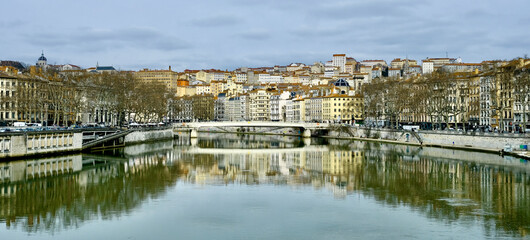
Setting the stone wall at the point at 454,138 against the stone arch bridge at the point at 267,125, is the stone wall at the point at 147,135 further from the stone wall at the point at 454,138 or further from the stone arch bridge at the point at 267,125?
the stone wall at the point at 454,138

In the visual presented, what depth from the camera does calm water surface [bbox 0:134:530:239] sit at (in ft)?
77.4

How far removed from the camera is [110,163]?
4778cm

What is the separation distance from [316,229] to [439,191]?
472 inches

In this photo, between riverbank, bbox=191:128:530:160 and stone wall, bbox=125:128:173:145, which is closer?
riverbank, bbox=191:128:530:160

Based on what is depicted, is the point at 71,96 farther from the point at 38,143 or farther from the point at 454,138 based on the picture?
the point at 454,138

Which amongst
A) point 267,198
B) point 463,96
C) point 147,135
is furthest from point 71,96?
point 463,96

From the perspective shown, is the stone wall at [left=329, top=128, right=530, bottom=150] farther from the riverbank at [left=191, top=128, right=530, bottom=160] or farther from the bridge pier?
the bridge pier

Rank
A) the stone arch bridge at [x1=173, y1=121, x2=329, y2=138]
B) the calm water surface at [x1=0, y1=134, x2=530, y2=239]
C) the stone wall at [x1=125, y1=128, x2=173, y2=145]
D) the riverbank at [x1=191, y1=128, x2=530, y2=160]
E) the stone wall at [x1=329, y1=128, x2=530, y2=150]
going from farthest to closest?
the stone arch bridge at [x1=173, y1=121, x2=329, y2=138]
the stone wall at [x1=125, y1=128, x2=173, y2=145]
the stone wall at [x1=329, y1=128, x2=530, y2=150]
the riverbank at [x1=191, y1=128, x2=530, y2=160]
the calm water surface at [x1=0, y1=134, x2=530, y2=239]

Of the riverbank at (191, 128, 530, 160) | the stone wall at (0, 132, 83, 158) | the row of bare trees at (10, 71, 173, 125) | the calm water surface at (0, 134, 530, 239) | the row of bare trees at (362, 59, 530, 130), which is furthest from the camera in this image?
the row of bare trees at (10, 71, 173, 125)

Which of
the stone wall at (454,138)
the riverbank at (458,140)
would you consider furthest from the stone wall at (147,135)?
the stone wall at (454,138)

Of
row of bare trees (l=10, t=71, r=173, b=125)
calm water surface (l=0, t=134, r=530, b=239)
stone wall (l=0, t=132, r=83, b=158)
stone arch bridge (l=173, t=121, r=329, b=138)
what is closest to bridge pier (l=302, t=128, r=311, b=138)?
stone arch bridge (l=173, t=121, r=329, b=138)

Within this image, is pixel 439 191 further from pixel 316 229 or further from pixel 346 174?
pixel 316 229

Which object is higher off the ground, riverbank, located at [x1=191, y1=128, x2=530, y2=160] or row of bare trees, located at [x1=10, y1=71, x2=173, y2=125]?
row of bare trees, located at [x1=10, y1=71, x2=173, y2=125]

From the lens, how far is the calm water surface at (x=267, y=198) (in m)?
23.6
